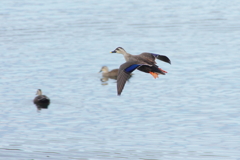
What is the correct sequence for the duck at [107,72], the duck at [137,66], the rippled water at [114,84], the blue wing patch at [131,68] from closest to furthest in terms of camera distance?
1. the duck at [137,66]
2. the blue wing patch at [131,68]
3. the rippled water at [114,84]
4. the duck at [107,72]

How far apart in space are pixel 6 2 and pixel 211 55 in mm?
21384

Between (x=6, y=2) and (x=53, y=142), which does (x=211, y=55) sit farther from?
(x=6, y=2)

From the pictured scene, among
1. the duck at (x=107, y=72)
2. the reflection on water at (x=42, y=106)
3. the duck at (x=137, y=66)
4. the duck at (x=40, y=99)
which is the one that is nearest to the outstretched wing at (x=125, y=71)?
the duck at (x=137, y=66)

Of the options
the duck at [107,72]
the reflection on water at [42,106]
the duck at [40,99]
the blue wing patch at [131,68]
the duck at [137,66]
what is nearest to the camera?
the duck at [137,66]

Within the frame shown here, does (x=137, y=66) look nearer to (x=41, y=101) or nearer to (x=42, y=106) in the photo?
(x=41, y=101)

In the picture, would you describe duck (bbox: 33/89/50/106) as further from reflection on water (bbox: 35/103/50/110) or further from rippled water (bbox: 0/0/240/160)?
rippled water (bbox: 0/0/240/160)

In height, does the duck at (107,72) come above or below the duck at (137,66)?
above

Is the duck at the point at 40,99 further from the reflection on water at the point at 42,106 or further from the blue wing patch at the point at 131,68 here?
the blue wing patch at the point at 131,68

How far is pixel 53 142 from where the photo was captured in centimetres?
2006

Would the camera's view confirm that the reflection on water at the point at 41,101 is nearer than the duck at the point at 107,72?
Yes

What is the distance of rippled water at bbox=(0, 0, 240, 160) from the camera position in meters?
19.7

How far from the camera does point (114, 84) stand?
2872 cm

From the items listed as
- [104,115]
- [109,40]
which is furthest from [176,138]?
[109,40]

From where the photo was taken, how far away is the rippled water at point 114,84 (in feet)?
64.7
